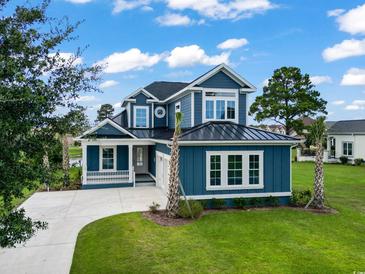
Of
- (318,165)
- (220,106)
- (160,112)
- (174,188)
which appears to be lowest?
(174,188)

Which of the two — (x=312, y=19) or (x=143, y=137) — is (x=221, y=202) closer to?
(x=143, y=137)

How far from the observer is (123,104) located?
26281 millimetres

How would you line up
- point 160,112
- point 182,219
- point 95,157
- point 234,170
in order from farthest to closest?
point 160,112
point 95,157
point 234,170
point 182,219

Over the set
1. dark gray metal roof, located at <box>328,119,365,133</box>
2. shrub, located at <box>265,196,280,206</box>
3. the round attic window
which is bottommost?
shrub, located at <box>265,196,280,206</box>

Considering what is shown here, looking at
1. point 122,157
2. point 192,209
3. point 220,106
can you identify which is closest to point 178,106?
point 220,106

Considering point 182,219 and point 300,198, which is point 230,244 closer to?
point 182,219

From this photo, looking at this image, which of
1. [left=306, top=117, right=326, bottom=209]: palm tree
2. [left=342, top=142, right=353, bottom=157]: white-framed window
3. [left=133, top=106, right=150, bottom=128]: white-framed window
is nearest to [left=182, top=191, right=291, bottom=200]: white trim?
[left=306, top=117, right=326, bottom=209]: palm tree

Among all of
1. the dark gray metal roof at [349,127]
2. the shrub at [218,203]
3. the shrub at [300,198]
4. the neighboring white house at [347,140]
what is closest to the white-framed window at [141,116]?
the shrub at [218,203]

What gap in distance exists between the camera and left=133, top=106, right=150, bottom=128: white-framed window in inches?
933

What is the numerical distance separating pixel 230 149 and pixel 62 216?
8.02 m

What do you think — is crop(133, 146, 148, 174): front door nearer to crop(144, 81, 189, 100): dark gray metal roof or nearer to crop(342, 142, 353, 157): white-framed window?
crop(144, 81, 189, 100): dark gray metal roof

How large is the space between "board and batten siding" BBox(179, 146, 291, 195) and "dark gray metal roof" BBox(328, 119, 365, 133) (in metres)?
24.2

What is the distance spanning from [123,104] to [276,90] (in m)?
21.2

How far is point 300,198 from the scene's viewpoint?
47.0ft
